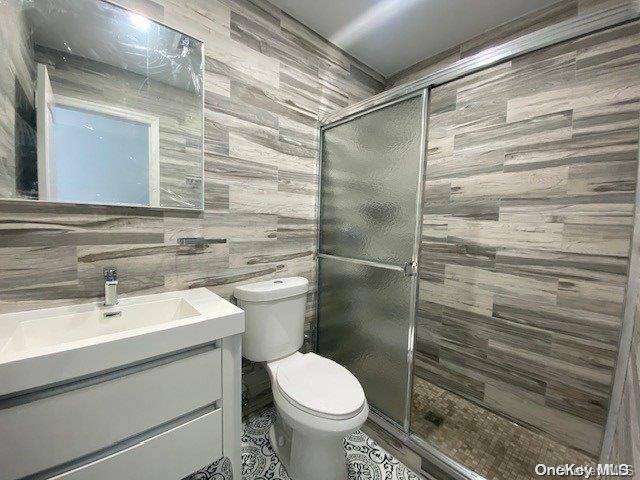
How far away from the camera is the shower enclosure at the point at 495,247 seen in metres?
1.30

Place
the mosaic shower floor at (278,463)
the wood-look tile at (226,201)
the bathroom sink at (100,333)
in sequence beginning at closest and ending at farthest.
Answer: the bathroom sink at (100,333)
the wood-look tile at (226,201)
the mosaic shower floor at (278,463)

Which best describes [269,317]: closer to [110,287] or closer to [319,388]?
[319,388]

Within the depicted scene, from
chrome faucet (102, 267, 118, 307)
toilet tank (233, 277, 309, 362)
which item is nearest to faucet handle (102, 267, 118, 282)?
chrome faucet (102, 267, 118, 307)

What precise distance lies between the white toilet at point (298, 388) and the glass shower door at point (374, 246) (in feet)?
1.03

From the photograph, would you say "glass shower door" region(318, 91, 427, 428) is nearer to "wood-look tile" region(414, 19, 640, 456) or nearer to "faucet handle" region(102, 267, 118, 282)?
"wood-look tile" region(414, 19, 640, 456)

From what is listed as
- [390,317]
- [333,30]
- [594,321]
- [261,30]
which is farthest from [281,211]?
[594,321]

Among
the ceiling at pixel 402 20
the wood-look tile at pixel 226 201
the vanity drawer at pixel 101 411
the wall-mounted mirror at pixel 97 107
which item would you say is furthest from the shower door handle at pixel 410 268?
the ceiling at pixel 402 20

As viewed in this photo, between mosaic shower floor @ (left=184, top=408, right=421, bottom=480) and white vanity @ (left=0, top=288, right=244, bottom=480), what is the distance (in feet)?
1.00

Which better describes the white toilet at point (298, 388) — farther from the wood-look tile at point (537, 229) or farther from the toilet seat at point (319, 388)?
the wood-look tile at point (537, 229)

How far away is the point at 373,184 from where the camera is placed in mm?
1491

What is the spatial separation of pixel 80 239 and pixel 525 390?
2461 millimetres

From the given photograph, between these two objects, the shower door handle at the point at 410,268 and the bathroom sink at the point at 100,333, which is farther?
the shower door handle at the point at 410,268

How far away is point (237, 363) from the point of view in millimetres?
1036

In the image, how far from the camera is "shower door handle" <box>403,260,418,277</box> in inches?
49.8
